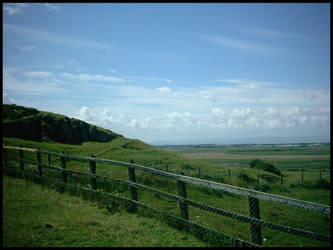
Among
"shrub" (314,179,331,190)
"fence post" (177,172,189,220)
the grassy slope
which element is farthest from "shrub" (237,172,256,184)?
the grassy slope

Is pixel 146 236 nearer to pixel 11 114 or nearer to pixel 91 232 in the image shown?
pixel 91 232

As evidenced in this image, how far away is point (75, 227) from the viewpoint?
20.2ft

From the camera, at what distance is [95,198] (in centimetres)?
879

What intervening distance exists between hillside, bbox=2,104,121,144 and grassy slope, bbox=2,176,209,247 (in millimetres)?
22378

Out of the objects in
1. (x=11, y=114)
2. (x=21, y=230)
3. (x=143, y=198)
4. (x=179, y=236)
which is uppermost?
(x=11, y=114)

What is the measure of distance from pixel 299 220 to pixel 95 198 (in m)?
10.1

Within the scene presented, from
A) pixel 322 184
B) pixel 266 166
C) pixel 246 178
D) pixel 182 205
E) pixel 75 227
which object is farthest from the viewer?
pixel 266 166

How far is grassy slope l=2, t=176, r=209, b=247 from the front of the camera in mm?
5395

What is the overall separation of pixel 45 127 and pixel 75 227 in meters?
27.1

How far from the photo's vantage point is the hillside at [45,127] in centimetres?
2808

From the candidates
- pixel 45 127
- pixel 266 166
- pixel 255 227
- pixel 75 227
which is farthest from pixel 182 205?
pixel 266 166

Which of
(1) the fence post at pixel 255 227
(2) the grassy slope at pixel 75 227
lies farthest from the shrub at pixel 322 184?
(2) the grassy slope at pixel 75 227

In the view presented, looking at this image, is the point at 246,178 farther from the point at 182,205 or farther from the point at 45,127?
the point at 45,127

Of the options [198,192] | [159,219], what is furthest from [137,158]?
[159,219]
